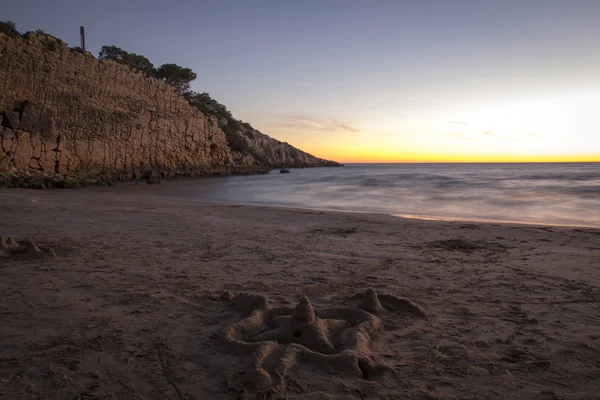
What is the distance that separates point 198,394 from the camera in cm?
210

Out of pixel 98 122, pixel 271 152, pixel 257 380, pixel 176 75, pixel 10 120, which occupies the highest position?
pixel 176 75

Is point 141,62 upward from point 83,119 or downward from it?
upward

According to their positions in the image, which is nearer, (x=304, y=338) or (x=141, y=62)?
(x=304, y=338)

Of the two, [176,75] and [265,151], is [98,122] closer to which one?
[176,75]

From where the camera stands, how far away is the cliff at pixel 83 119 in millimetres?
17469

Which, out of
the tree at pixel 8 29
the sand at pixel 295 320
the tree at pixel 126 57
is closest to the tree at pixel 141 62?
the tree at pixel 126 57

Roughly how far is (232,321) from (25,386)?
1.39 meters

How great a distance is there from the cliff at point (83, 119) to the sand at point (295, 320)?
47.2ft

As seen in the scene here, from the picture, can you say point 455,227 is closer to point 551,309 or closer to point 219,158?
point 551,309

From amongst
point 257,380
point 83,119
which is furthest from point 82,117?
point 257,380

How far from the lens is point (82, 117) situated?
20766mm

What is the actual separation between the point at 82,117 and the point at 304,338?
2231cm

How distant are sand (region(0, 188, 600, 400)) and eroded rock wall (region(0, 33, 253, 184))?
47.1 feet

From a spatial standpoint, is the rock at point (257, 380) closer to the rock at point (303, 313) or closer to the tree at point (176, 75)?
the rock at point (303, 313)
